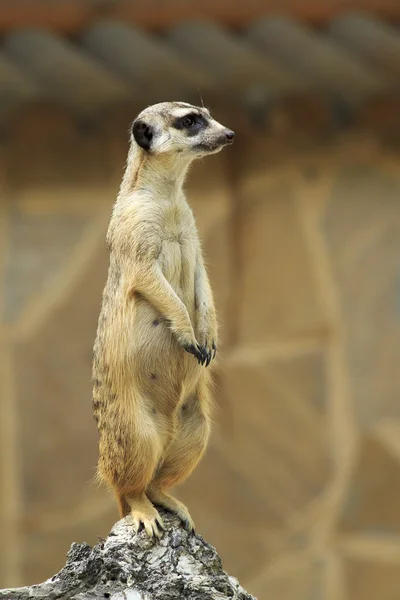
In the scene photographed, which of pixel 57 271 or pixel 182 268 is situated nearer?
pixel 182 268

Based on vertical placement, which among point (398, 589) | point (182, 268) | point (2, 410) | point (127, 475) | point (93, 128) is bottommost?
point (127, 475)

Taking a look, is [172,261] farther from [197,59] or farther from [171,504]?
[197,59]

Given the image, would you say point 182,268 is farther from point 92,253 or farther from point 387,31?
point 92,253

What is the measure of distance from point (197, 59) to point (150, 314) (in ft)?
8.19

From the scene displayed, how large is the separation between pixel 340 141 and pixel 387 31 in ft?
3.03

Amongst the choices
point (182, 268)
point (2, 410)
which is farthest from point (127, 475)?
point (2, 410)

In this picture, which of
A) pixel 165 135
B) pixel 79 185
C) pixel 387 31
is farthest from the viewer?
pixel 79 185

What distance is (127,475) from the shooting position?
3230mm

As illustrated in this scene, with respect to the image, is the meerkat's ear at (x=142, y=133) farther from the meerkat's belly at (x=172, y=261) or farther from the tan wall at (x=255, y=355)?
the tan wall at (x=255, y=355)

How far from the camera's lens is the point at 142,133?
10.4 ft

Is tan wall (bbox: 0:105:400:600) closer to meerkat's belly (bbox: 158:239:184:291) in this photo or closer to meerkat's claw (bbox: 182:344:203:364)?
meerkat's belly (bbox: 158:239:184:291)

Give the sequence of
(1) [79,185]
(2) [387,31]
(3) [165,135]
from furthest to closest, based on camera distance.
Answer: (1) [79,185] < (2) [387,31] < (3) [165,135]

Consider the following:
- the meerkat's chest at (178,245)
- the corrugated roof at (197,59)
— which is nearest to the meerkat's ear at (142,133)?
the meerkat's chest at (178,245)

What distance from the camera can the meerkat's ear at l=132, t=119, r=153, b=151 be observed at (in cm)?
317
